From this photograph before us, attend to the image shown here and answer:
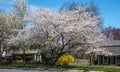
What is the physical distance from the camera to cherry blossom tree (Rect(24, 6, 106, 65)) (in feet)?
→ 125

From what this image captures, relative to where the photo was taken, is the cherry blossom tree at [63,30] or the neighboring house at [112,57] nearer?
the cherry blossom tree at [63,30]

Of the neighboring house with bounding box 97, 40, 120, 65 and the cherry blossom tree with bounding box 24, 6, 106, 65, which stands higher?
the cherry blossom tree with bounding box 24, 6, 106, 65

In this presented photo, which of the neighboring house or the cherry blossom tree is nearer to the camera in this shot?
the cherry blossom tree

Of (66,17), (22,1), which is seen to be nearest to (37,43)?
(66,17)

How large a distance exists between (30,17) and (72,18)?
19.5 ft

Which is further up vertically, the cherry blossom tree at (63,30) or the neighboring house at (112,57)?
the cherry blossom tree at (63,30)

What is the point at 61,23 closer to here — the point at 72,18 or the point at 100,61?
the point at 72,18

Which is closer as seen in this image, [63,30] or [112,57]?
[63,30]

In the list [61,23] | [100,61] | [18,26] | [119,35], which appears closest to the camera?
Answer: [61,23]

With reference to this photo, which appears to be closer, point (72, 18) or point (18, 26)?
point (72, 18)

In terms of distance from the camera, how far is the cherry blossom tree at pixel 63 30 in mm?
38188

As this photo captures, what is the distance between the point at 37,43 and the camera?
3991 centimetres

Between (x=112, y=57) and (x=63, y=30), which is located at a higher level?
(x=63, y=30)

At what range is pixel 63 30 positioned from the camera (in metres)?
37.8
